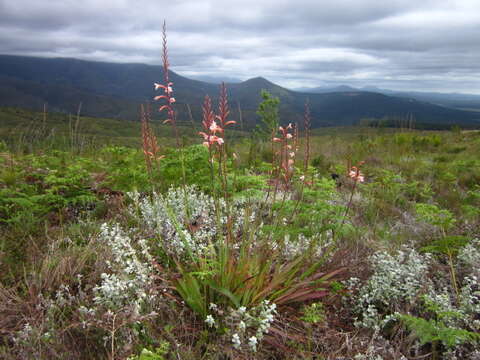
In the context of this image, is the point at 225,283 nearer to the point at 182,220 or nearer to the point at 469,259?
the point at 182,220

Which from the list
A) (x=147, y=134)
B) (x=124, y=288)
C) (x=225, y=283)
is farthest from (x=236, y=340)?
(x=147, y=134)

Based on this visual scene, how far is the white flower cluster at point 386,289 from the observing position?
3008 mm

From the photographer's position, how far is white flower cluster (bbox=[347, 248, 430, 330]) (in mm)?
3008

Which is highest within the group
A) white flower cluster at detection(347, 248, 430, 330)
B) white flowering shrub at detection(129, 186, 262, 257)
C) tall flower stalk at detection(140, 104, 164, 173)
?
tall flower stalk at detection(140, 104, 164, 173)

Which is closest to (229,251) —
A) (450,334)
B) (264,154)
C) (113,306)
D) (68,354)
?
(113,306)

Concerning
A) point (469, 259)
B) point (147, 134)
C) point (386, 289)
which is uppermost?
point (147, 134)

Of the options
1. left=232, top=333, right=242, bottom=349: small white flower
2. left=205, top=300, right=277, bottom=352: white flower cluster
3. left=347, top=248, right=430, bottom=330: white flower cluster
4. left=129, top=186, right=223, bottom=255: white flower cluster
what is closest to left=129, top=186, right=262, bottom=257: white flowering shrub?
left=129, top=186, right=223, bottom=255: white flower cluster

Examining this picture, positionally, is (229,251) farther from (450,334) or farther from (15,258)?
(15,258)

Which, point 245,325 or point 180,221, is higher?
point 180,221

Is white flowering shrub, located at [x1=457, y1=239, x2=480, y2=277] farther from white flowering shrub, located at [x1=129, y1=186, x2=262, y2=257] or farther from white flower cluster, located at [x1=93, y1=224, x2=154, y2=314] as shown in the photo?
white flower cluster, located at [x1=93, y1=224, x2=154, y2=314]

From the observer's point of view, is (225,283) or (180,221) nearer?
(225,283)

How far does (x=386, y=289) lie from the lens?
10.1 feet

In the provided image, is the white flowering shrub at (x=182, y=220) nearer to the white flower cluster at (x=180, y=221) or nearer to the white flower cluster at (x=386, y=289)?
the white flower cluster at (x=180, y=221)

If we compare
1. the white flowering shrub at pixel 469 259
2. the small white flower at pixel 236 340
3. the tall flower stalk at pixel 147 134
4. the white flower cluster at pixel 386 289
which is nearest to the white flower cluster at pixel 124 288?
the small white flower at pixel 236 340
